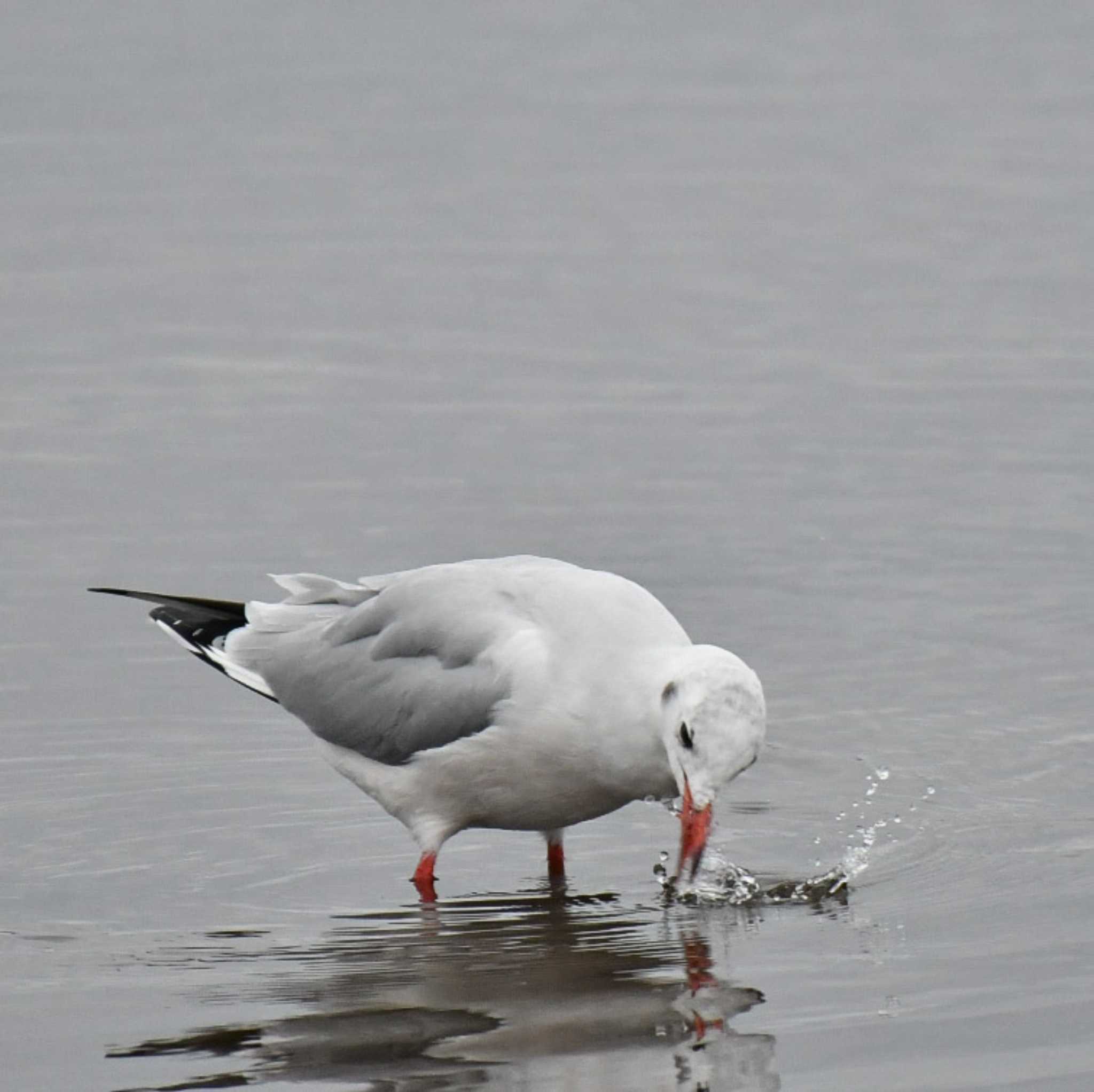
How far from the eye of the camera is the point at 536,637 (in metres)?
7.43

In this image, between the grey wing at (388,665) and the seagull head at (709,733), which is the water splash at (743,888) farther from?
the grey wing at (388,665)

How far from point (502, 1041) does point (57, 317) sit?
28.4 ft

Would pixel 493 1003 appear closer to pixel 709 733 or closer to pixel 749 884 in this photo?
pixel 709 733

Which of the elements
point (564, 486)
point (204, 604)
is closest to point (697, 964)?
point (204, 604)

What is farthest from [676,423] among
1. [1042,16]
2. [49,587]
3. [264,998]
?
[1042,16]

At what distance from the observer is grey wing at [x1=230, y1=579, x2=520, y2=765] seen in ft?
25.0

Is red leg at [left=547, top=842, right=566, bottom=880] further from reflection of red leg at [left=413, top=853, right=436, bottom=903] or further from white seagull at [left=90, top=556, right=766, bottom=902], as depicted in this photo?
reflection of red leg at [left=413, top=853, right=436, bottom=903]

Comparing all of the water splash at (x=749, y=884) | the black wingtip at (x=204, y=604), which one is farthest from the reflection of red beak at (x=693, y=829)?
the black wingtip at (x=204, y=604)

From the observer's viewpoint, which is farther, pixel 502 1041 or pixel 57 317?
pixel 57 317

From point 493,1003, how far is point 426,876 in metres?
1.15

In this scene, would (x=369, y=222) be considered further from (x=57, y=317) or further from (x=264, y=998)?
(x=264, y=998)

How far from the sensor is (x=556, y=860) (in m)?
7.80

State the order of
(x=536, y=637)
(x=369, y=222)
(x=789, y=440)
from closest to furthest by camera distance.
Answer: (x=536, y=637) < (x=789, y=440) < (x=369, y=222)

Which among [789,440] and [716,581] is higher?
[789,440]
